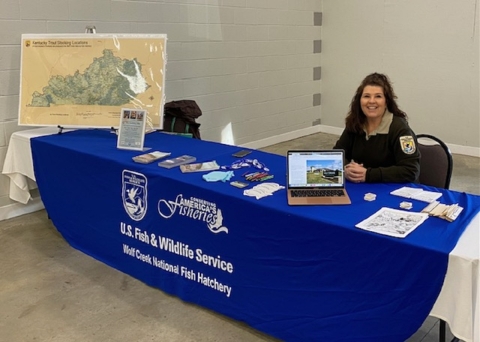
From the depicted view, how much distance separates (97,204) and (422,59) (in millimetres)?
4280

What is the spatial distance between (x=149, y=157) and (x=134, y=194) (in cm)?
23

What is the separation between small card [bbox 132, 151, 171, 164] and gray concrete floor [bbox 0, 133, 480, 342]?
69cm

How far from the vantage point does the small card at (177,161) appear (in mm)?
2579

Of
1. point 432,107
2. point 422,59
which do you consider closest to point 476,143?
point 432,107

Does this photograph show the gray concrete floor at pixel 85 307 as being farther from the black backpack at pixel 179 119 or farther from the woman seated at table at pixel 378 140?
the black backpack at pixel 179 119

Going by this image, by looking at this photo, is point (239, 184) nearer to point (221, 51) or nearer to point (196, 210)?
point (196, 210)

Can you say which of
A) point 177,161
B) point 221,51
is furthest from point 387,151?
point 221,51

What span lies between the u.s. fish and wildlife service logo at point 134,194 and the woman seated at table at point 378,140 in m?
1.02

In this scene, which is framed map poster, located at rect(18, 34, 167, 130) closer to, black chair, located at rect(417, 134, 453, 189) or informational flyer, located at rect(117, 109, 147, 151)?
informational flyer, located at rect(117, 109, 147, 151)

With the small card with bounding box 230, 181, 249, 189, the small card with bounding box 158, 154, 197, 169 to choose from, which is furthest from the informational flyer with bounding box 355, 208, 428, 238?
the small card with bounding box 158, 154, 197, 169

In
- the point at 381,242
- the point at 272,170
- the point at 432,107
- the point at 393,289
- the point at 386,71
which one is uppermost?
the point at 386,71

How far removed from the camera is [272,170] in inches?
97.9

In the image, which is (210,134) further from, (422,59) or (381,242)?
(381,242)

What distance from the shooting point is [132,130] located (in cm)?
294
